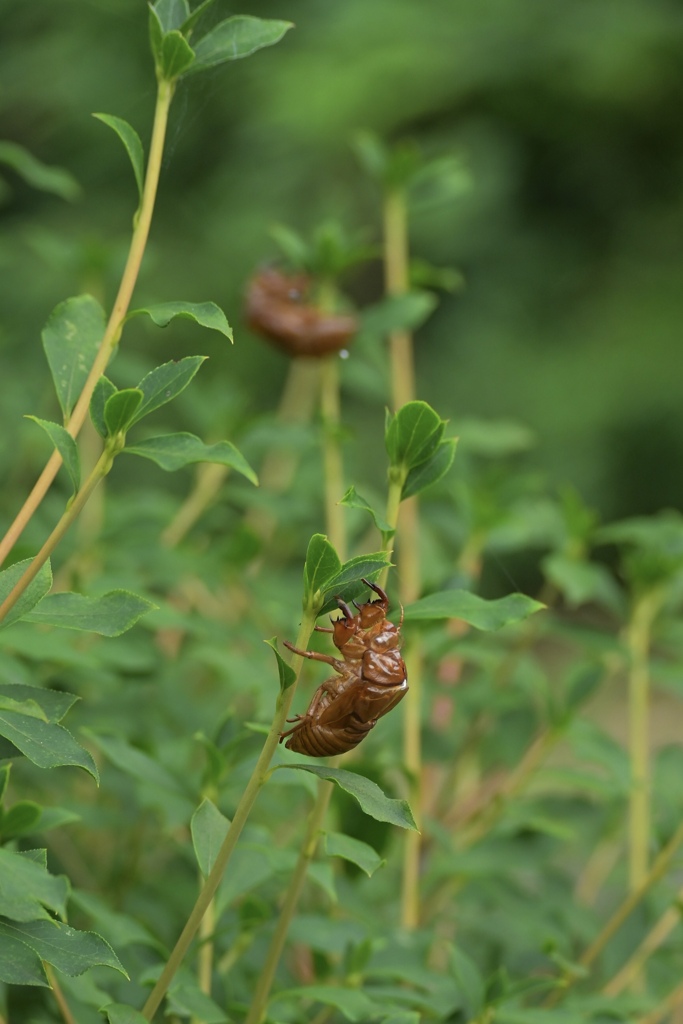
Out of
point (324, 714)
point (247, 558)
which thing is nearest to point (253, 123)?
point (247, 558)

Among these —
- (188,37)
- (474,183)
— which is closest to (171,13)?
(188,37)

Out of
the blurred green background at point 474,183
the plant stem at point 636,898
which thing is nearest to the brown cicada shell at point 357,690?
the plant stem at point 636,898

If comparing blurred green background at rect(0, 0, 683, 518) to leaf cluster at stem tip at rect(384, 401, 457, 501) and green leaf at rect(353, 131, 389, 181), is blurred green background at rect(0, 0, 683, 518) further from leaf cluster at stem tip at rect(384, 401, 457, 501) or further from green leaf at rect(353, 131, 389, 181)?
leaf cluster at stem tip at rect(384, 401, 457, 501)

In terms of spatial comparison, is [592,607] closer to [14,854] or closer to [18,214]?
[18,214]

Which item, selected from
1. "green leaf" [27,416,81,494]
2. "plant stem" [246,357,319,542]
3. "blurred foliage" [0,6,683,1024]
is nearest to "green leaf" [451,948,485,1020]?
"blurred foliage" [0,6,683,1024]

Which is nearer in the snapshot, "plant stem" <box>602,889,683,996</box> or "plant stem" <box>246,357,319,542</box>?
"plant stem" <box>602,889,683,996</box>

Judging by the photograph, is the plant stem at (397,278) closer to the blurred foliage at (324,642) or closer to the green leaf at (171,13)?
the blurred foliage at (324,642)

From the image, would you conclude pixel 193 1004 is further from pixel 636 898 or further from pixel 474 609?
pixel 636 898
